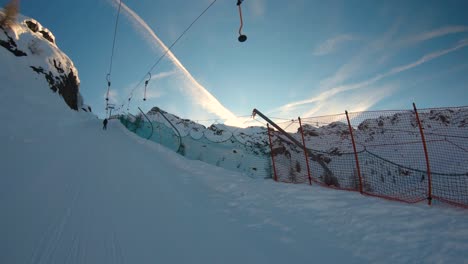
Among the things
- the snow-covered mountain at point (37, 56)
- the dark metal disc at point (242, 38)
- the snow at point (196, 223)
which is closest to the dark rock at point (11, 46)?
the snow-covered mountain at point (37, 56)

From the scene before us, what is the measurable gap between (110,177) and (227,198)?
3559 millimetres

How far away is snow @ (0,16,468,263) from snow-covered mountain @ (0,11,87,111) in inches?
843

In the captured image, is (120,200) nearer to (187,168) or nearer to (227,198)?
(227,198)

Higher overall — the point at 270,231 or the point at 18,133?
the point at 18,133

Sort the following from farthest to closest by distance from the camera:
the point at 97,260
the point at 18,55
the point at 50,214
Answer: the point at 18,55 → the point at 50,214 → the point at 97,260

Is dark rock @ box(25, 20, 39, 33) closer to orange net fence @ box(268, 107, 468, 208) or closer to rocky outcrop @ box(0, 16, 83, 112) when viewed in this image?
rocky outcrop @ box(0, 16, 83, 112)

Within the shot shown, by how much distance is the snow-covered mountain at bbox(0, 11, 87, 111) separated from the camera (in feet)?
72.8

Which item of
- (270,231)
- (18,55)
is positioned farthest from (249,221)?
(18,55)

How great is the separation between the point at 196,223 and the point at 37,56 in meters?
34.8

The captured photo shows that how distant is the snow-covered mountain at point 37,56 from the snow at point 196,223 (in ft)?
70.3

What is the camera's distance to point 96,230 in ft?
10.6

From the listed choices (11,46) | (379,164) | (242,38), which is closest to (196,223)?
(242,38)

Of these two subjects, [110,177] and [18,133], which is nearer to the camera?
[110,177]

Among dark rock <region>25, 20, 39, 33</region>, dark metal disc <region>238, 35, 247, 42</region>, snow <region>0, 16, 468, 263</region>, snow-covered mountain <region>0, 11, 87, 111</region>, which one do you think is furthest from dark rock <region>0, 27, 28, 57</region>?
dark metal disc <region>238, 35, 247, 42</region>
